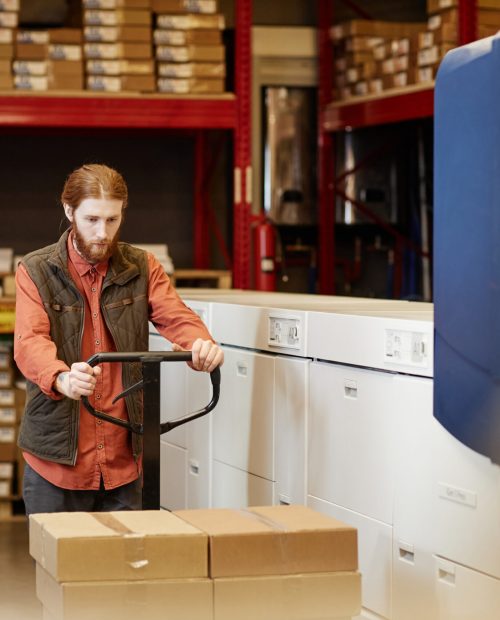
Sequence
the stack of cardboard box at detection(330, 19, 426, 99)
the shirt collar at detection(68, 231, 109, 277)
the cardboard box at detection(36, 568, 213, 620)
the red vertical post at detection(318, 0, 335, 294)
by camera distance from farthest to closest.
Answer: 1. the red vertical post at detection(318, 0, 335, 294)
2. the stack of cardboard box at detection(330, 19, 426, 99)
3. the shirt collar at detection(68, 231, 109, 277)
4. the cardboard box at detection(36, 568, 213, 620)

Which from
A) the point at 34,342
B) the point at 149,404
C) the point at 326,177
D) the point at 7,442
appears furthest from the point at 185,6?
the point at 149,404

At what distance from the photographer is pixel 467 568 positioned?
10.9 feet

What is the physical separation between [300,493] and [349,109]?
A: 5.52m

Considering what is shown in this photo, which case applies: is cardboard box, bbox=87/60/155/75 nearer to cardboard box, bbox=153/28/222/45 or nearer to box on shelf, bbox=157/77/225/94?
box on shelf, bbox=157/77/225/94

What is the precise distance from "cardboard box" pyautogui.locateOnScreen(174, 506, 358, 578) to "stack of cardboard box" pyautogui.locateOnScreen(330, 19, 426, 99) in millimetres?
6017

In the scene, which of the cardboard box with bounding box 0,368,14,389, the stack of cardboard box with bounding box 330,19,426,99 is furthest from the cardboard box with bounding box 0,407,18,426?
the stack of cardboard box with bounding box 330,19,426,99

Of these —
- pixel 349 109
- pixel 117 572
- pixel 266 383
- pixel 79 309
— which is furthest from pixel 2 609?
pixel 349 109

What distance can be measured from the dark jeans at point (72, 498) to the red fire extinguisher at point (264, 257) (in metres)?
4.61

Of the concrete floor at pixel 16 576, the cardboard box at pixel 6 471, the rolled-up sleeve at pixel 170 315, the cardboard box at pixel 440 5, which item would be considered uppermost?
the cardboard box at pixel 440 5

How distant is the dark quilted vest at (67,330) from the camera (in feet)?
12.4

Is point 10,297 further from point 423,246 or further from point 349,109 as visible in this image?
point 423,246

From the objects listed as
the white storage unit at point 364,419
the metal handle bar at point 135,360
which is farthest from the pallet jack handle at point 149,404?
the white storage unit at point 364,419

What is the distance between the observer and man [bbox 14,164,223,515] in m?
3.71

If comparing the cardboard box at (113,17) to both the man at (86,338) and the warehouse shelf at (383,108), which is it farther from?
the man at (86,338)
